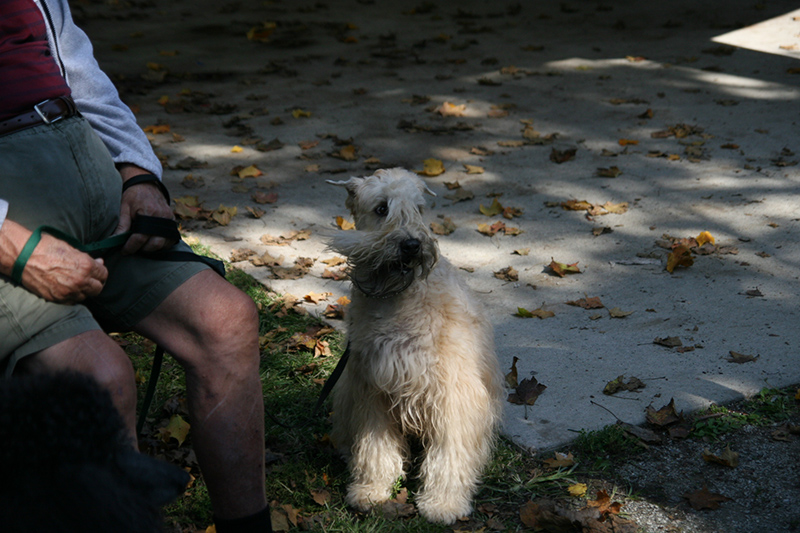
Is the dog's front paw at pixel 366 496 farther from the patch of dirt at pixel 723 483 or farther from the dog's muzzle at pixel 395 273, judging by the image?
the patch of dirt at pixel 723 483

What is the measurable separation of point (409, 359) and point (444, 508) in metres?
0.60

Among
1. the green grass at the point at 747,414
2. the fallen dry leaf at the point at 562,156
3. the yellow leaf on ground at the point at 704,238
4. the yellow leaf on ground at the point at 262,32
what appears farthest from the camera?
the yellow leaf on ground at the point at 262,32

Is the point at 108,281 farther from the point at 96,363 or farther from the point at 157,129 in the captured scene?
the point at 157,129

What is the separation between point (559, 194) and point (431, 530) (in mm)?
3650

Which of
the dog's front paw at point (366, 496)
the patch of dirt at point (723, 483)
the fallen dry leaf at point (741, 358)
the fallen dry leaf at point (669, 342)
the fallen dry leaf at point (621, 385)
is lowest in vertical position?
the dog's front paw at point (366, 496)

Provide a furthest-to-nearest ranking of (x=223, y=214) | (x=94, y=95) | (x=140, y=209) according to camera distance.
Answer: (x=223, y=214) < (x=94, y=95) < (x=140, y=209)

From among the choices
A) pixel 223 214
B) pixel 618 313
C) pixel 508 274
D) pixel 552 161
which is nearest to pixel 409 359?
pixel 618 313

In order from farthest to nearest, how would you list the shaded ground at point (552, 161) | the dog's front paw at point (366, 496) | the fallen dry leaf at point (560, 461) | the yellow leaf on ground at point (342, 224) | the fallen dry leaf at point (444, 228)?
1. the fallen dry leaf at point (444, 228)
2. the yellow leaf on ground at point (342, 224)
3. the shaded ground at point (552, 161)
4. the fallen dry leaf at point (560, 461)
5. the dog's front paw at point (366, 496)

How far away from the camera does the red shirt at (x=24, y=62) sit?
7.17ft

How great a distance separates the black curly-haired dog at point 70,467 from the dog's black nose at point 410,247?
1.33m

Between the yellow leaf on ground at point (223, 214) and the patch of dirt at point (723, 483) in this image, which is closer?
the patch of dirt at point (723, 483)

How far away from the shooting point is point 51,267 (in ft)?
6.36

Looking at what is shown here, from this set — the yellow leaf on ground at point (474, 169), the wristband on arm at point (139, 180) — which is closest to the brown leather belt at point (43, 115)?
the wristband on arm at point (139, 180)

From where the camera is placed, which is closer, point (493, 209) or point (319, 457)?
point (319, 457)
